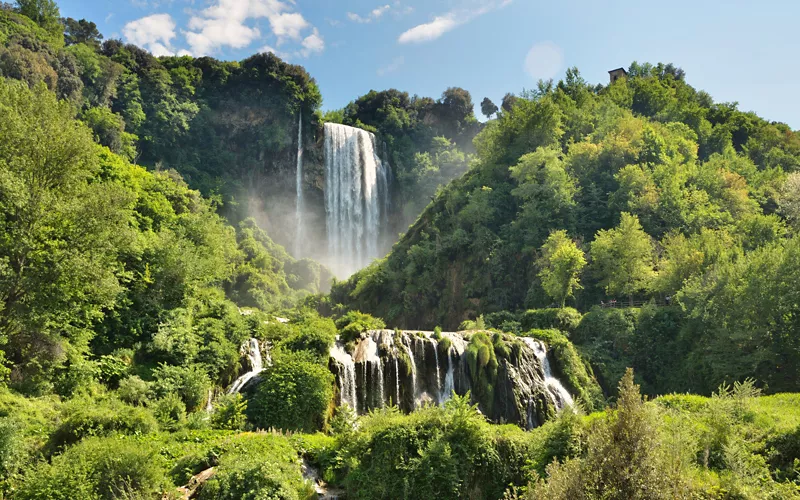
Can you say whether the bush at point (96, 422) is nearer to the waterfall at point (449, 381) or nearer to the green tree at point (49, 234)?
the green tree at point (49, 234)

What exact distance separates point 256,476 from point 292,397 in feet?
20.8

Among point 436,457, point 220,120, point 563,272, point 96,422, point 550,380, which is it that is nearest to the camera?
point 436,457

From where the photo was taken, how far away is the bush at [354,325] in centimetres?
2317

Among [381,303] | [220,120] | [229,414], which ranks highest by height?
[220,120]

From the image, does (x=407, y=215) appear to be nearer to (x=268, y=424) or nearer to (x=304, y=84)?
(x=304, y=84)

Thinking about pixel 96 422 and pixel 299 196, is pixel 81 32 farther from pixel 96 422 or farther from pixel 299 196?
pixel 96 422

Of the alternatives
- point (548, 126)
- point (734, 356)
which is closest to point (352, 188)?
point (548, 126)

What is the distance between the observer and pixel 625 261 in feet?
113

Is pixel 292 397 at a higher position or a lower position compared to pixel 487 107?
lower

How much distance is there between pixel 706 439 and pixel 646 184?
35516 mm

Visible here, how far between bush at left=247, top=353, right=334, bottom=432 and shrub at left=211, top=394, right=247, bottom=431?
66 cm

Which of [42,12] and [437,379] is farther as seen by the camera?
[42,12]

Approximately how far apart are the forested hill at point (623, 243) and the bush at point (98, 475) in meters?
24.2

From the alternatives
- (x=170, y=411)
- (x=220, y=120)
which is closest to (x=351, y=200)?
(x=220, y=120)
